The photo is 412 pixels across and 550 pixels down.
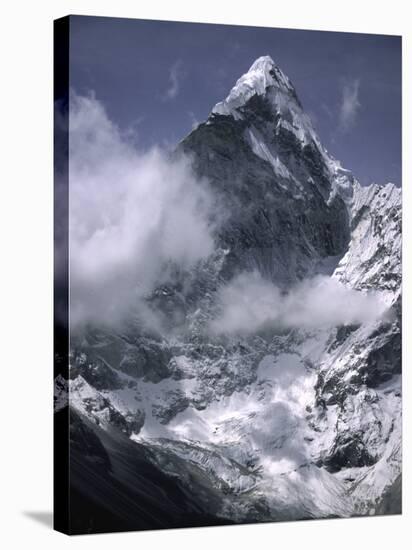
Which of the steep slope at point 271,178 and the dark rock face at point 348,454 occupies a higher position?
the steep slope at point 271,178

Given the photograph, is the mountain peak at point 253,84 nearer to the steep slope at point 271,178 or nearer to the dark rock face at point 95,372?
the steep slope at point 271,178

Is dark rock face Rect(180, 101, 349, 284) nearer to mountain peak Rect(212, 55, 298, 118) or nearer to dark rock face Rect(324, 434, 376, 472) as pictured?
mountain peak Rect(212, 55, 298, 118)

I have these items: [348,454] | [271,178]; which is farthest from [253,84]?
[348,454]

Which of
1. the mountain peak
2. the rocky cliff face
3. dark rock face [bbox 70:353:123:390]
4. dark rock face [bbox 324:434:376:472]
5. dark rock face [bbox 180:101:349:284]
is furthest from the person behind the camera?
dark rock face [bbox 324:434:376:472]

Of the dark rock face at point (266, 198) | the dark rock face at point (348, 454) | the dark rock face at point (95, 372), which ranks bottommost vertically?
the dark rock face at point (348, 454)

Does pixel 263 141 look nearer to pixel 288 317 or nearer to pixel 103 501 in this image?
pixel 288 317

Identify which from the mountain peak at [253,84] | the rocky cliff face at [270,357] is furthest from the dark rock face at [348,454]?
the mountain peak at [253,84]

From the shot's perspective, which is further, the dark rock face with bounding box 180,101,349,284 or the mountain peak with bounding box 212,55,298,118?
the mountain peak with bounding box 212,55,298,118

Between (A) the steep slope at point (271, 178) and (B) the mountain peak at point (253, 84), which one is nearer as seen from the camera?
(A) the steep slope at point (271, 178)

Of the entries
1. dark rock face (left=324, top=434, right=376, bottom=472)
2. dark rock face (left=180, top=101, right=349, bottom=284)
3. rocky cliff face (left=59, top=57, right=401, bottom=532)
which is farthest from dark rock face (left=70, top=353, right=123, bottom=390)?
dark rock face (left=324, top=434, right=376, bottom=472)
